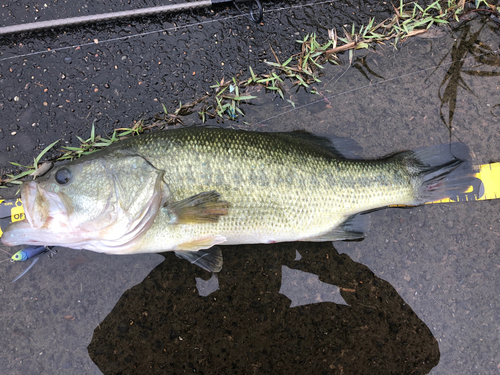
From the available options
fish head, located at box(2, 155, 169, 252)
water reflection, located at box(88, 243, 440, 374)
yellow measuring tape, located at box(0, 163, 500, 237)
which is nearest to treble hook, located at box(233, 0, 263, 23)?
fish head, located at box(2, 155, 169, 252)

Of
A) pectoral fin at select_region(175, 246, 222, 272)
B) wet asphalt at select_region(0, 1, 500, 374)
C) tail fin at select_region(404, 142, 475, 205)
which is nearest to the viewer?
pectoral fin at select_region(175, 246, 222, 272)

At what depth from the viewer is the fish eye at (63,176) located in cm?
213

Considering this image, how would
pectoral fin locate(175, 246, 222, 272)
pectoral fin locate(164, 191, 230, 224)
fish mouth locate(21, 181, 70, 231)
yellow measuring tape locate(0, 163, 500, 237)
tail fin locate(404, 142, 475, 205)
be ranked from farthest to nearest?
1. yellow measuring tape locate(0, 163, 500, 237)
2. tail fin locate(404, 142, 475, 205)
3. pectoral fin locate(175, 246, 222, 272)
4. pectoral fin locate(164, 191, 230, 224)
5. fish mouth locate(21, 181, 70, 231)

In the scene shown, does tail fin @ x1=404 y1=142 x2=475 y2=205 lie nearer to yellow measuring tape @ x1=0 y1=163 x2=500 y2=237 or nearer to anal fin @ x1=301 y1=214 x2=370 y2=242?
yellow measuring tape @ x1=0 y1=163 x2=500 y2=237

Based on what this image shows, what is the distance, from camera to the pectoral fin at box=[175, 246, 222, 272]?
2434mm

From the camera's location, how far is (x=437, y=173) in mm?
2588

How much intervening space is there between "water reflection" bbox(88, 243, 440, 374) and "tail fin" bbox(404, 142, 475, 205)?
3.00 feet

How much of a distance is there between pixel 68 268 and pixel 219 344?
1.53 meters

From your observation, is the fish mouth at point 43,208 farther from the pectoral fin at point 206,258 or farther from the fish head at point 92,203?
the pectoral fin at point 206,258

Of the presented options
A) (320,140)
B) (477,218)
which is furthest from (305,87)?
(477,218)

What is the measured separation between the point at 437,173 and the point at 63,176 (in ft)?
9.82

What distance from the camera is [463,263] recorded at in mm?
2805

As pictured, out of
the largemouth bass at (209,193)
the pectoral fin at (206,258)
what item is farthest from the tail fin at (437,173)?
the pectoral fin at (206,258)

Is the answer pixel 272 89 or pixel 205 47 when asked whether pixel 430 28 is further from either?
pixel 205 47
